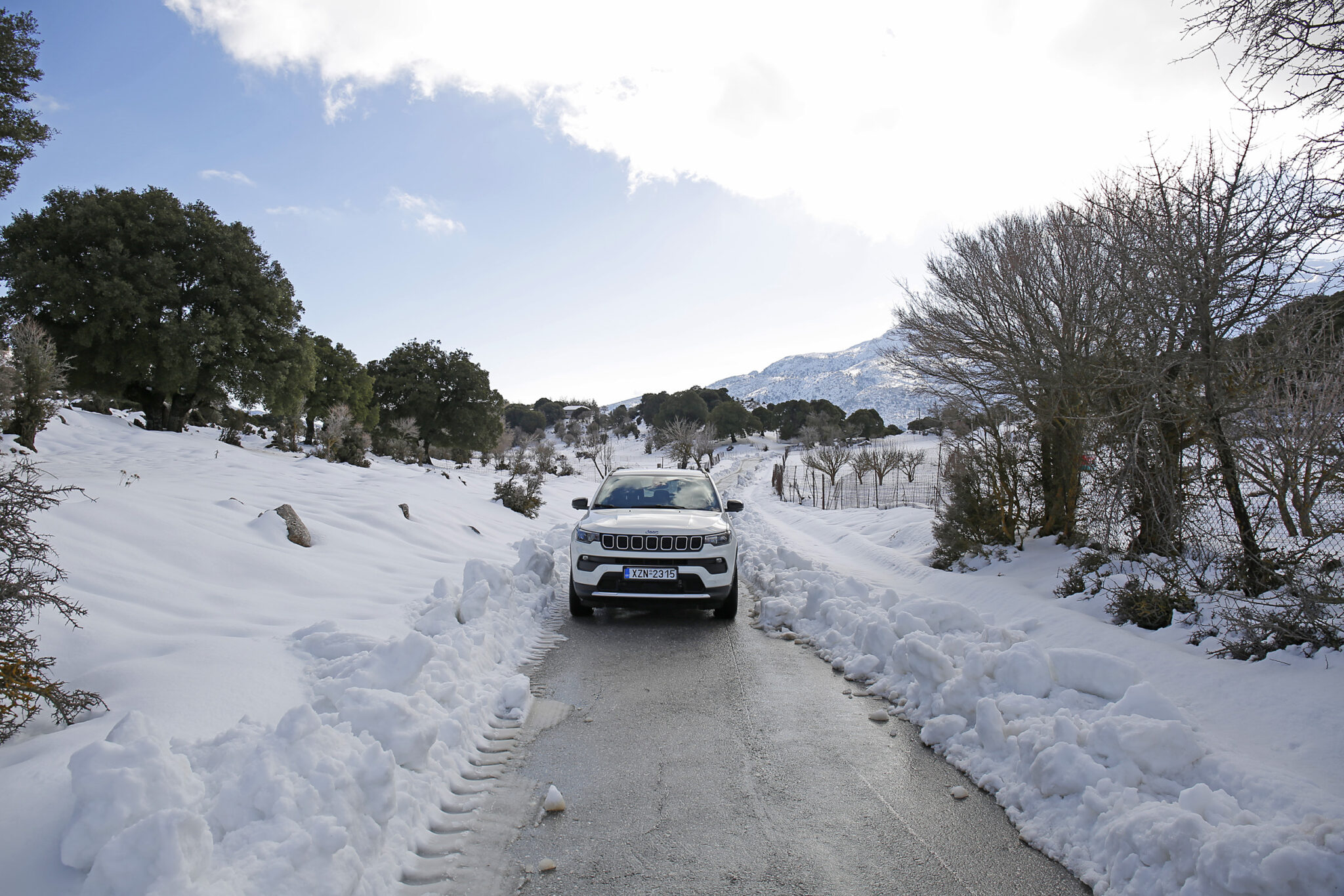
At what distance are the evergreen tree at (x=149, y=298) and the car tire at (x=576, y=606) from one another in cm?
2003

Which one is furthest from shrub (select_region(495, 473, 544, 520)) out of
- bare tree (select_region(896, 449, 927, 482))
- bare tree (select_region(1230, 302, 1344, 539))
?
bare tree (select_region(896, 449, 927, 482))

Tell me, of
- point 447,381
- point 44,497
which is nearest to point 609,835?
point 44,497

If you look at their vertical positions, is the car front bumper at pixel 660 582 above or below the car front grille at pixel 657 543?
below

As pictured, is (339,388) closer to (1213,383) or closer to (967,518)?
(967,518)

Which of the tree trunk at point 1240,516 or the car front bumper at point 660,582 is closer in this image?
the tree trunk at point 1240,516

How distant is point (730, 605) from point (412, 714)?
14.2 feet

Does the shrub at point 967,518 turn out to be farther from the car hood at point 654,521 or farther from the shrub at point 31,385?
→ the shrub at point 31,385

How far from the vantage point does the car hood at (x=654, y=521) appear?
289 inches

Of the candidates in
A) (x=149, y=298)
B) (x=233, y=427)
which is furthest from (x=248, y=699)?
(x=233, y=427)

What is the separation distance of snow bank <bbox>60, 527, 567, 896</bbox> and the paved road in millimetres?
541

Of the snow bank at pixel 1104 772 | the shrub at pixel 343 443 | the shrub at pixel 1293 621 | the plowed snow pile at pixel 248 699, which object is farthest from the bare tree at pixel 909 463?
the snow bank at pixel 1104 772

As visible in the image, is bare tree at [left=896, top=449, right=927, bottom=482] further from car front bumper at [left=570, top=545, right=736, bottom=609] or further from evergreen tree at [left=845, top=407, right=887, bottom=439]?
evergreen tree at [left=845, top=407, right=887, bottom=439]

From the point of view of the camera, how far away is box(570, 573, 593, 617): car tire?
7508 millimetres

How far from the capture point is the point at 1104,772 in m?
3.27
